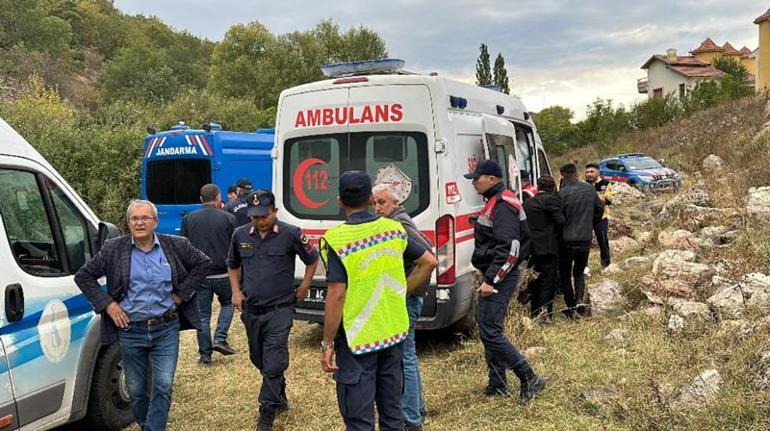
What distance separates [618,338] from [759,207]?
158 inches

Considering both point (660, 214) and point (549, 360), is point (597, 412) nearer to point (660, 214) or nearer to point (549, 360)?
point (549, 360)

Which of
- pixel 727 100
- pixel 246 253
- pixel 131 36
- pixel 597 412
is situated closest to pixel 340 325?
pixel 246 253

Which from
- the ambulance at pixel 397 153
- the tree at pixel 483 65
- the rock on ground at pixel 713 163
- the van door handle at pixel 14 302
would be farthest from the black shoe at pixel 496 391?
the tree at pixel 483 65

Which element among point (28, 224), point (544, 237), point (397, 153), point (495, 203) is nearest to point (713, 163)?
point (544, 237)

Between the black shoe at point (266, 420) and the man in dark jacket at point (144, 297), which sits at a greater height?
the man in dark jacket at point (144, 297)

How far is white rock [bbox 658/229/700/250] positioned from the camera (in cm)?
741

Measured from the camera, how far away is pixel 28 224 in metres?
3.66

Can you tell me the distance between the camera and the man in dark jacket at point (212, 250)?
5805mm

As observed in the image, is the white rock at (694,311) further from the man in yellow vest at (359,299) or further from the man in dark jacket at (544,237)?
the man in yellow vest at (359,299)

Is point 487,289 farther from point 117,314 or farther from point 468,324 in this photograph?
point 117,314

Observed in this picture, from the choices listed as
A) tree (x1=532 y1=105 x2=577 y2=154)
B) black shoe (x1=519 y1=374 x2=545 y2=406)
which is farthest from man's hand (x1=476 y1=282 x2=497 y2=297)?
tree (x1=532 y1=105 x2=577 y2=154)

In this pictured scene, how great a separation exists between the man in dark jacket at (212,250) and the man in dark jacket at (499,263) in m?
2.70

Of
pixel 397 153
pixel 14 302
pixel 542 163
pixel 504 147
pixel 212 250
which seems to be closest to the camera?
pixel 14 302

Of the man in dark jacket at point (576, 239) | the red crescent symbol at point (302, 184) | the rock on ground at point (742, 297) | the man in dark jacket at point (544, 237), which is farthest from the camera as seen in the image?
the man in dark jacket at point (576, 239)
